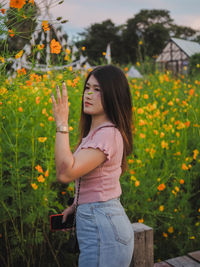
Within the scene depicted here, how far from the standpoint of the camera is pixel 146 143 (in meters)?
2.55

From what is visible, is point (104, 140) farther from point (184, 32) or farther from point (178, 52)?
point (184, 32)

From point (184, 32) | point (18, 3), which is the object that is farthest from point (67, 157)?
point (184, 32)

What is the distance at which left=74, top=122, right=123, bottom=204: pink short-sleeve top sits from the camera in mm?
1188

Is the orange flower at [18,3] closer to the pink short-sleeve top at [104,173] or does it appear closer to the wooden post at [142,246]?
the pink short-sleeve top at [104,173]

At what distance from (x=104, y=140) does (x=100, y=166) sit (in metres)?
0.11

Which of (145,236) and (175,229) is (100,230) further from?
(175,229)

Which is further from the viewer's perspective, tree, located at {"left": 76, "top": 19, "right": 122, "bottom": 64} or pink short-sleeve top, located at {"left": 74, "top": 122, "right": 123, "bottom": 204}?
tree, located at {"left": 76, "top": 19, "right": 122, "bottom": 64}

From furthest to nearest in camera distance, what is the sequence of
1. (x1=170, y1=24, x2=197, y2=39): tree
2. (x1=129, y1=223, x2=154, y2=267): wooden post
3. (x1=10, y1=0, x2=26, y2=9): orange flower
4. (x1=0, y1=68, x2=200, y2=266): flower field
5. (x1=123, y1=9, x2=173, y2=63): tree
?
(x1=170, y1=24, x2=197, y2=39): tree
(x1=123, y1=9, x2=173, y2=63): tree
(x1=0, y1=68, x2=200, y2=266): flower field
(x1=129, y1=223, x2=154, y2=267): wooden post
(x1=10, y1=0, x2=26, y2=9): orange flower

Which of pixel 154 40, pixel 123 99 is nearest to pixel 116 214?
pixel 123 99

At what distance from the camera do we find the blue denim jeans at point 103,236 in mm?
1153

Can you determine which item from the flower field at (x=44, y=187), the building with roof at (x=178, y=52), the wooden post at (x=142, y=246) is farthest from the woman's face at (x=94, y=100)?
the building with roof at (x=178, y=52)

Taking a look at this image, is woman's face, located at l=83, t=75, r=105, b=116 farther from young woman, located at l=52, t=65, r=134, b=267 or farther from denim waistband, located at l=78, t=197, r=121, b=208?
denim waistband, located at l=78, t=197, r=121, b=208

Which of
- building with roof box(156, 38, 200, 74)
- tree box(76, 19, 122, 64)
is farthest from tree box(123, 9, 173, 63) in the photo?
building with roof box(156, 38, 200, 74)

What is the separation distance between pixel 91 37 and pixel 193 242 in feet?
149
